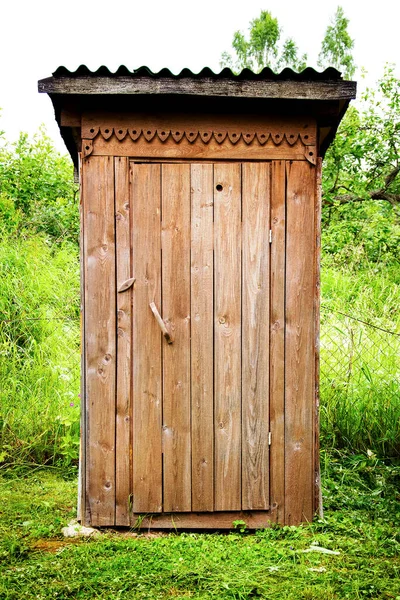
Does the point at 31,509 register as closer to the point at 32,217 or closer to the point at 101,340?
the point at 101,340

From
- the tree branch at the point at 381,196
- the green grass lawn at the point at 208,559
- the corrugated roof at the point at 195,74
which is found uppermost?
the tree branch at the point at 381,196

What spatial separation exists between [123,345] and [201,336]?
20.7 inches

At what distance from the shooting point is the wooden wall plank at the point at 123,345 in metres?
4.26

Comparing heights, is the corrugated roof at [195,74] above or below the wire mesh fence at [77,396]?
above

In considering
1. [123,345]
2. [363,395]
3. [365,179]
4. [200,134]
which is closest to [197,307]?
[123,345]

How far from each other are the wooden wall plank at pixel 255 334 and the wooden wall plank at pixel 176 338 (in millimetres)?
384

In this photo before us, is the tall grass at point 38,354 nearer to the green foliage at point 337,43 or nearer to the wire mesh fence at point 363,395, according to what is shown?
the wire mesh fence at point 363,395

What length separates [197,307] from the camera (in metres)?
4.30

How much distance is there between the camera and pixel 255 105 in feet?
14.1

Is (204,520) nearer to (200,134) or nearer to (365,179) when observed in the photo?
(200,134)

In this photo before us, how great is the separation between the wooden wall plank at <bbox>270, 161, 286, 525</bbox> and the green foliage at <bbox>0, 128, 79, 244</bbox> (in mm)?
6845

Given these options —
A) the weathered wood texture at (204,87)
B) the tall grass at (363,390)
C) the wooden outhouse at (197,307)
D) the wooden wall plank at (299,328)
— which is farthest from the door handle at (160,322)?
the tall grass at (363,390)

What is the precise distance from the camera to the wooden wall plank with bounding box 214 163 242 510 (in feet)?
14.1

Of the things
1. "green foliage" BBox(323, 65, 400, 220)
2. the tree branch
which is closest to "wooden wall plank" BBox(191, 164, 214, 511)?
"green foliage" BBox(323, 65, 400, 220)
